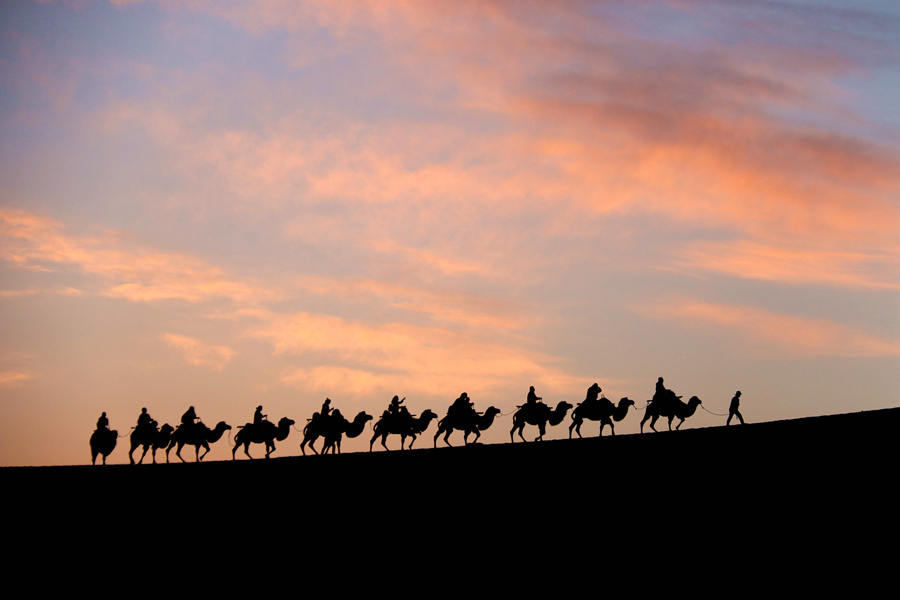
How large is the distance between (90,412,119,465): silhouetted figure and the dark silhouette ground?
347cm

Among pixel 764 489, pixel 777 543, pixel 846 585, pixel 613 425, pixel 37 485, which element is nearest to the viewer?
pixel 846 585

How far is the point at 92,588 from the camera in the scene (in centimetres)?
1875

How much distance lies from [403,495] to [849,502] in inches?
388

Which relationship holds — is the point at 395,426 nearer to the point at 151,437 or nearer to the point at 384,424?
the point at 384,424

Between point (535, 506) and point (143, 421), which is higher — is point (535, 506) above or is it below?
below

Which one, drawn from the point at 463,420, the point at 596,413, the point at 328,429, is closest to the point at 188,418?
the point at 328,429

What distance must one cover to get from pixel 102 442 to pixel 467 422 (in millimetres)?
12227

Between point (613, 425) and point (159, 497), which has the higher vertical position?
point (613, 425)

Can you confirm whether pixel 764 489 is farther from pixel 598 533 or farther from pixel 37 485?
pixel 37 485

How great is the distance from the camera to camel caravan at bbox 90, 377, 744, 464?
3269 cm

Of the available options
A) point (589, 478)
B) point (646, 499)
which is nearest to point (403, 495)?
point (589, 478)

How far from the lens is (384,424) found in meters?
33.6

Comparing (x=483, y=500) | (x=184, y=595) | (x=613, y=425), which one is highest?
(x=613, y=425)

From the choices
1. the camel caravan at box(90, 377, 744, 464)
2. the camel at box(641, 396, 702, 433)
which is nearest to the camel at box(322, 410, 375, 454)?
the camel caravan at box(90, 377, 744, 464)
